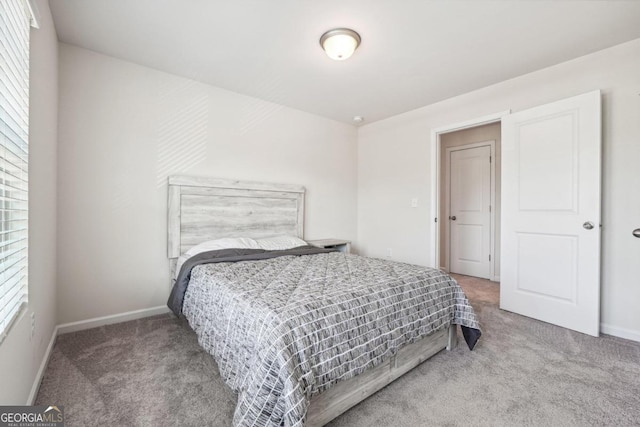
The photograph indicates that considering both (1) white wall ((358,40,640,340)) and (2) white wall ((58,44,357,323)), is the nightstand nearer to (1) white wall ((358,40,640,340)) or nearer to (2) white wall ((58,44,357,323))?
(1) white wall ((358,40,640,340))

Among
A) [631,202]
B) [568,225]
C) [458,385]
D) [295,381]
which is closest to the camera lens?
[295,381]

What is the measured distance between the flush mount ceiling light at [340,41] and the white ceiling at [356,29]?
56 millimetres

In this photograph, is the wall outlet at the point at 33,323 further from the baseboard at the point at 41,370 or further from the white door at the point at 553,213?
the white door at the point at 553,213

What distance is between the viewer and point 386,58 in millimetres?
2525

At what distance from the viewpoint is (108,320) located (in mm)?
2520

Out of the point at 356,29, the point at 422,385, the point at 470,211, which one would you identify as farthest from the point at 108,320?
the point at 470,211

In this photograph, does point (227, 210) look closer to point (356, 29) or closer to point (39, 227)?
point (39, 227)

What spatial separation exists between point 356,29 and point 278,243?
2.09m

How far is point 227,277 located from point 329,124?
296 centimetres

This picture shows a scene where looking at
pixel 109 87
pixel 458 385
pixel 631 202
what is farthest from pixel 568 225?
pixel 109 87

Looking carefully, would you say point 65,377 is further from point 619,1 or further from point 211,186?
point 619,1

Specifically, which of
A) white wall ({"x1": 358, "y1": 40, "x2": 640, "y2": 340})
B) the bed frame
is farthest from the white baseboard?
white wall ({"x1": 358, "y1": 40, "x2": 640, "y2": 340})

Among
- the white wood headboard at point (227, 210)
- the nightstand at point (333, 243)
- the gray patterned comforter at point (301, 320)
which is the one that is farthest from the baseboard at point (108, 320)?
the nightstand at point (333, 243)

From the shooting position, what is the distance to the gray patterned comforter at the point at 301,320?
1155 millimetres
